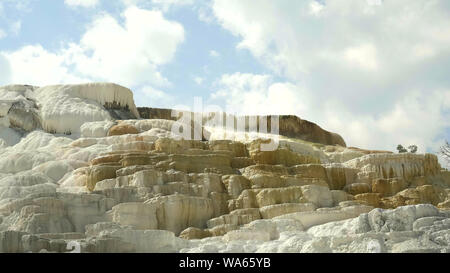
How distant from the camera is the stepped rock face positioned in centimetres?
1786

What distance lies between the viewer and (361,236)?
16.6 metres

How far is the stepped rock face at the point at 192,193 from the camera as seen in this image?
703 inches

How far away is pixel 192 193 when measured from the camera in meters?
22.7

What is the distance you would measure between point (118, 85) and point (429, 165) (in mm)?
15305

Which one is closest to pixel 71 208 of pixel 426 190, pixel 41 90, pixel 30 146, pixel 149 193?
pixel 149 193

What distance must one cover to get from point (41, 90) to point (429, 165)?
17750 mm
